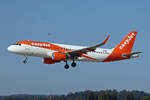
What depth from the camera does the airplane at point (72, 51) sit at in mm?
58312

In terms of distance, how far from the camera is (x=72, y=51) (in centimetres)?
6047

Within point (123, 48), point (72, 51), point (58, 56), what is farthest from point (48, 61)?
point (123, 48)

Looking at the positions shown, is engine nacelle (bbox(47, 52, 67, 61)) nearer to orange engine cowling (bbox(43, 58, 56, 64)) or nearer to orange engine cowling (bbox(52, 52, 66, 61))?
orange engine cowling (bbox(52, 52, 66, 61))

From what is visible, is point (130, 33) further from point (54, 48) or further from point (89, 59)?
point (54, 48)

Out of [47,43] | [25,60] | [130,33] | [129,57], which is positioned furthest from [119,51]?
[25,60]

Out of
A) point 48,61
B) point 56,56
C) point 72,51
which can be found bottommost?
point 56,56

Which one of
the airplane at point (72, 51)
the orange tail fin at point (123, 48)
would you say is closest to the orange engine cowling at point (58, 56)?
the airplane at point (72, 51)

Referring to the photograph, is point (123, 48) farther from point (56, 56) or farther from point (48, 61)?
point (56, 56)

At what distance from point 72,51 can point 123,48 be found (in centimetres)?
1548

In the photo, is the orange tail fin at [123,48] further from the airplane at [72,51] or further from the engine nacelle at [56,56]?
the engine nacelle at [56,56]

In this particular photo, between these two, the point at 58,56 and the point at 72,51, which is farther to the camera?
the point at 72,51

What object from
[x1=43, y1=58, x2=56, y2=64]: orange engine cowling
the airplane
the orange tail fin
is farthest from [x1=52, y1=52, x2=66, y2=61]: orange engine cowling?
the orange tail fin

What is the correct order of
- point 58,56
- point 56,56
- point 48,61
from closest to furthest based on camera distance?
point 56,56 → point 58,56 → point 48,61

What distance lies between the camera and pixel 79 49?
198 feet
